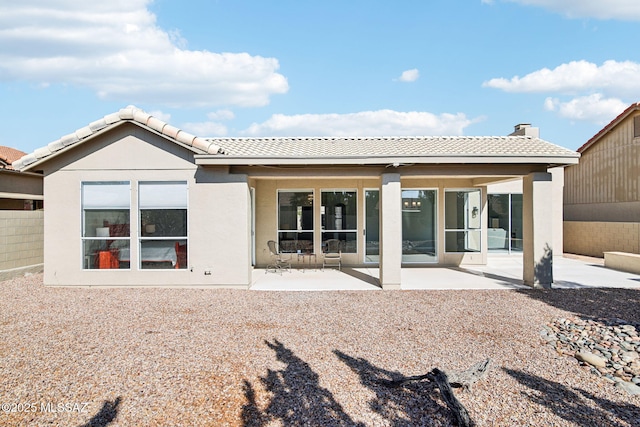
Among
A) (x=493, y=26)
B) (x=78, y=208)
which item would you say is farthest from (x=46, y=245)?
(x=493, y=26)

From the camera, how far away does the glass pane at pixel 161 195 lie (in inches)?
394

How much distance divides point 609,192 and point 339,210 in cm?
1327

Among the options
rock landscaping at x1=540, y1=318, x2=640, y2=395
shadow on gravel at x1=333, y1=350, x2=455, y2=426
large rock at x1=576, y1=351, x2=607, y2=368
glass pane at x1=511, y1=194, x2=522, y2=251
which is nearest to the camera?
shadow on gravel at x1=333, y1=350, x2=455, y2=426

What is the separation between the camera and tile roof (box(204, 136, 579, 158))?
961 centimetres

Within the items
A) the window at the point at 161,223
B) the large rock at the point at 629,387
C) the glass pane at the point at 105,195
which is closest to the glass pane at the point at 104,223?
the glass pane at the point at 105,195

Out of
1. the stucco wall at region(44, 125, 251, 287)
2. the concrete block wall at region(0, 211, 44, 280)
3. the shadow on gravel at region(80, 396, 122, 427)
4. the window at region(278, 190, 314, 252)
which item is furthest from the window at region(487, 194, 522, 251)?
the concrete block wall at region(0, 211, 44, 280)

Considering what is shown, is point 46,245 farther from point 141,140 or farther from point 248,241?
point 248,241

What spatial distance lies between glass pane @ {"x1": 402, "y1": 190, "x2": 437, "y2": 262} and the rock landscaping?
6.44m

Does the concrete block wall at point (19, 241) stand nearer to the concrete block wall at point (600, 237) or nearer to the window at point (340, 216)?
the window at point (340, 216)

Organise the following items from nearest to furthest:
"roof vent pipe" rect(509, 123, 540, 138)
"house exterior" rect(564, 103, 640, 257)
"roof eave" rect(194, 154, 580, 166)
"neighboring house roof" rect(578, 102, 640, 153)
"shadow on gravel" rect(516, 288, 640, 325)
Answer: "shadow on gravel" rect(516, 288, 640, 325) → "roof eave" rect(194, 154, 580, 166) → "roof vent pipe" rect(509, 123, 540, 138) → "house exterior" rect(564, 103, 640, 257) → "neighboring house roof" rect(578, 102, 640, 153)

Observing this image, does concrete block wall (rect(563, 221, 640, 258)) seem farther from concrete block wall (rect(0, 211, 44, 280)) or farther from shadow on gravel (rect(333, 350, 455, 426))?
concrete block wall (rect(0, 211, 44, 280))

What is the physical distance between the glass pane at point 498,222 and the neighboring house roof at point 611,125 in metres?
6.72

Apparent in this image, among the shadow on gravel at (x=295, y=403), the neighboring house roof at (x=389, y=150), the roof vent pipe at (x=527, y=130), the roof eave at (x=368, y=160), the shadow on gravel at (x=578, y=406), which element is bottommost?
the shadow on gravel at (x=578, y=406)

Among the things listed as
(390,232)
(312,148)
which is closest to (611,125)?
(390,232)
